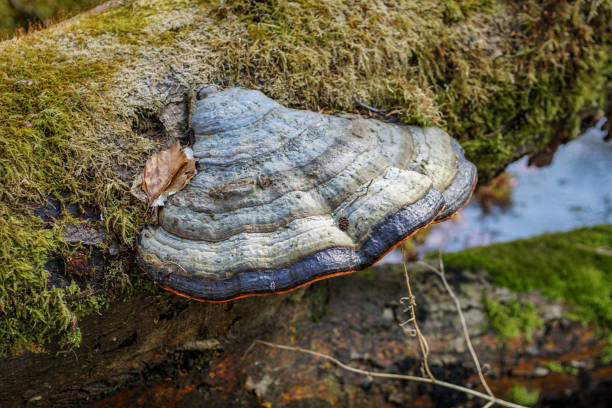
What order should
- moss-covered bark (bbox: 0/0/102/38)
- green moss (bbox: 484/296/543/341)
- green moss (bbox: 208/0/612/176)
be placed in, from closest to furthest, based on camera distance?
1. green moss (bbox: 208/0/612/176)
2. moss-covered bark (bbox: 0/0/102/38)
3. green moss (bbox: 484/296/543/341)

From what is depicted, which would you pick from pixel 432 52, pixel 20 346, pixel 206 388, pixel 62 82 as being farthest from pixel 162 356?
pixel 432 52

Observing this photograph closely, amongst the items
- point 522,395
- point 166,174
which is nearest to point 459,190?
point 166,174

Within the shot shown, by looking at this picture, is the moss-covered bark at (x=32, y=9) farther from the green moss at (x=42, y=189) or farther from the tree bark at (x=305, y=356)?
the tree bark at (x=305, y=356)

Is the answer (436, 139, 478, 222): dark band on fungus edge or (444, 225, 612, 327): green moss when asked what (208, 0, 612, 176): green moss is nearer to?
(436, 139, 478, 222): dark band on fungus edge

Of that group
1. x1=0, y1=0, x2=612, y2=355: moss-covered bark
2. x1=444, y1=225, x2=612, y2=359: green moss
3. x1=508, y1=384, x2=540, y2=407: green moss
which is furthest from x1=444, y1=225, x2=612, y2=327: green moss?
x1=0, y1=0, x2=612, y2=355: moss-covered bark

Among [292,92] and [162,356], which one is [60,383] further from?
[292,92]
